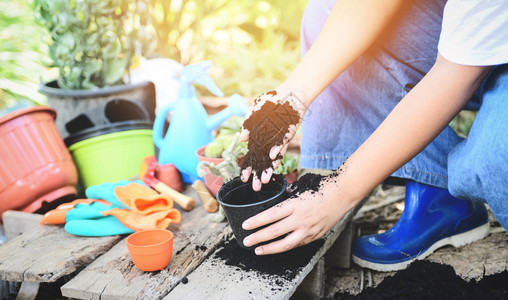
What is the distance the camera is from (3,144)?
1.84 metres

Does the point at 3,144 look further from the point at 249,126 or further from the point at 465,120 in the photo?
the point at 465,120

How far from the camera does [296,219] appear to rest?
1.12 metres

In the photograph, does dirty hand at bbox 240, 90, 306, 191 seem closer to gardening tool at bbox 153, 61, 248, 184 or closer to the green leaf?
gardening tool at bbox 153, 61, 248, 184

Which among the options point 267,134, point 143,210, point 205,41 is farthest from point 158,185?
point 205,41

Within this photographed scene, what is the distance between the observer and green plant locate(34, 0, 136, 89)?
231 centimetres

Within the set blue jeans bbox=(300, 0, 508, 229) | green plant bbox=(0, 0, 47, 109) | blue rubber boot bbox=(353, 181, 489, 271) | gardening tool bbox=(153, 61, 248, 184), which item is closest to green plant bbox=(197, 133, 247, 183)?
blue jeans bbox=(300, 0, 508, 229)

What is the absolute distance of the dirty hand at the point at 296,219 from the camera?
3.68ft

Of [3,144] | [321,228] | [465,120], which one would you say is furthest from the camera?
[465,120]

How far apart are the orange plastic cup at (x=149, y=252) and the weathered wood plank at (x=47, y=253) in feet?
0.68

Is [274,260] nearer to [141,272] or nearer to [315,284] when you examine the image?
[315,284]

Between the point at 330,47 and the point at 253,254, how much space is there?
0.72 metres

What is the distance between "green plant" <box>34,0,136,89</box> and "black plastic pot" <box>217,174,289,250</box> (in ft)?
4.90

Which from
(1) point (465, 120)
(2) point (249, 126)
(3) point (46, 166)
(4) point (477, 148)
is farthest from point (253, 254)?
(1) point (465, 120)

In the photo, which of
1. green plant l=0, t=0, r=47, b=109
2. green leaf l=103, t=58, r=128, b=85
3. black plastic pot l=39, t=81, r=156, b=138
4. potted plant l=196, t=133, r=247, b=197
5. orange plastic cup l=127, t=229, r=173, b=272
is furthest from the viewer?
green plant l=0, t=0, r=47, b=109
